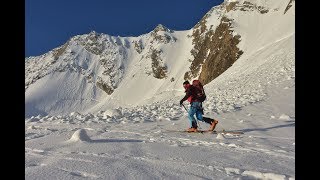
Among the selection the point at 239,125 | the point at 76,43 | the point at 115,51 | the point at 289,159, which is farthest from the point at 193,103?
Answer: the point at 76,43

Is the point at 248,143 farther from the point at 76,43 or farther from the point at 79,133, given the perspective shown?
the point at 76,43

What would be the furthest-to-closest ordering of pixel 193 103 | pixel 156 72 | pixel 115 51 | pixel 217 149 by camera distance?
pixel 115 51, pixel 156 72, pixel 193 103, pixel 217 149

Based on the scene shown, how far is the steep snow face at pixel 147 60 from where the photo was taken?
74.9 metres

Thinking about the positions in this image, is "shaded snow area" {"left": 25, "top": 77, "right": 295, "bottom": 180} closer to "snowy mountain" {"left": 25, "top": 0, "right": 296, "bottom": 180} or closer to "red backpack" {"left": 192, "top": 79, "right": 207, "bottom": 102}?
"snowy mountain" {"left": 25, "top": 0, "right": 296, "bottom": 180}

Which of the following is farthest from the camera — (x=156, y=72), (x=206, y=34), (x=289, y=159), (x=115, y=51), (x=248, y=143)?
(x=115, y=51)

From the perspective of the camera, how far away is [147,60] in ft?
415

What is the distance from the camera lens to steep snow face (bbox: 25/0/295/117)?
74.9 m

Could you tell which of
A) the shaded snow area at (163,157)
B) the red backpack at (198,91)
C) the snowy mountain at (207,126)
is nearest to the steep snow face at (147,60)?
the snowy mountain at (207,126)

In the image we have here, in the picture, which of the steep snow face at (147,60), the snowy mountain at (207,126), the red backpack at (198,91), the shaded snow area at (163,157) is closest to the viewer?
the shaded snow area at (163,157)

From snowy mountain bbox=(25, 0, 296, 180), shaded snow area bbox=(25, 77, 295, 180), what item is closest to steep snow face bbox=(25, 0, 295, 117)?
snowy mountain bbox=(25, 0, 296, 180)

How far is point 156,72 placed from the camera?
381 feet

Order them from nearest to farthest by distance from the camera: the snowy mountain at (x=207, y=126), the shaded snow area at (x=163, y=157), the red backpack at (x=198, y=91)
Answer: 1. the shaded snow area at (x=163, y=157)
2. the snowy mountain at (x=207, y=126)
3. the red backpack at (x=198, y=91)

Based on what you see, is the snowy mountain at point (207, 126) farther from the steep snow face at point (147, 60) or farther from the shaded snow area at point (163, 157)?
the steep snow face at point (147, 60)
